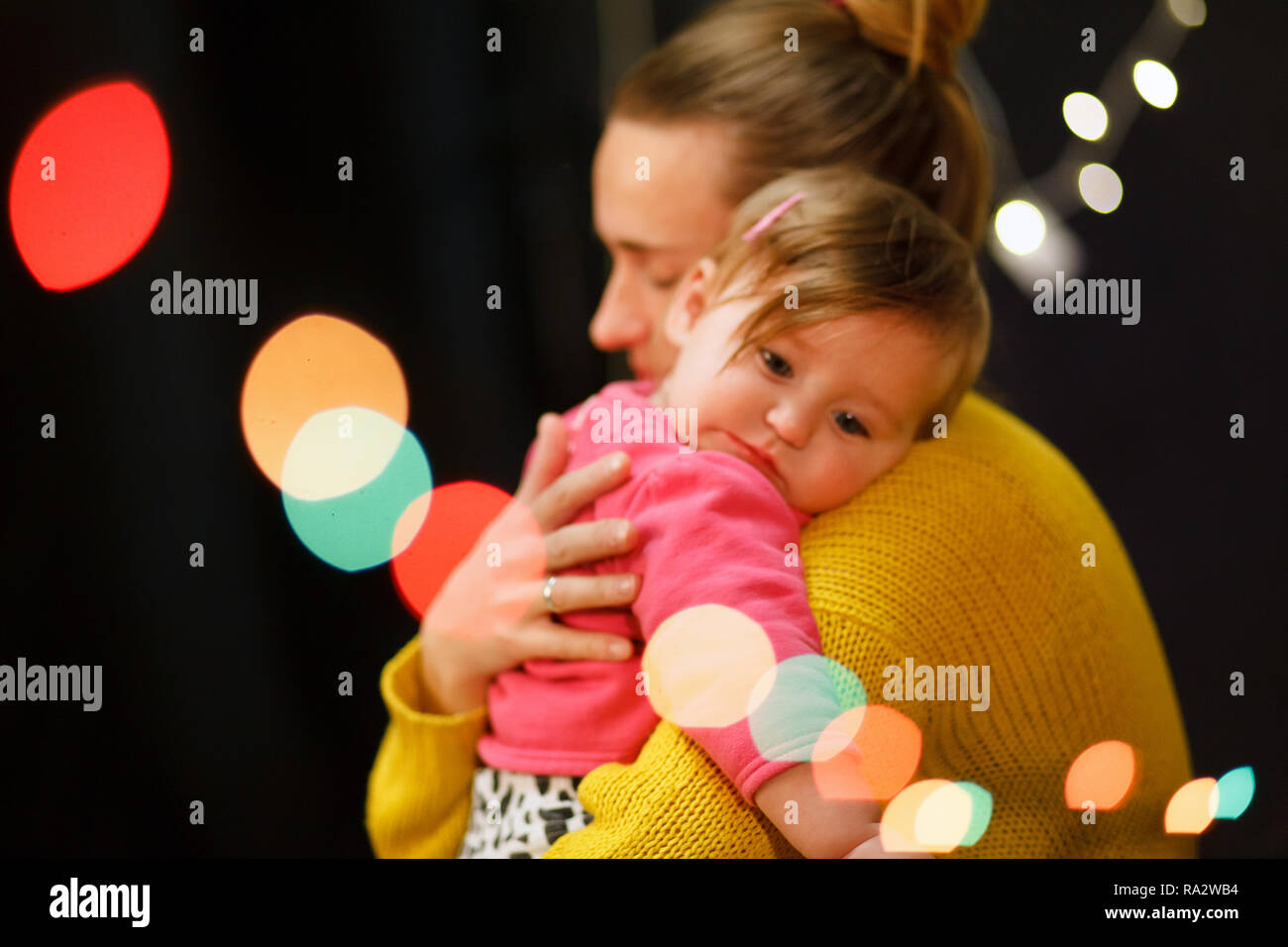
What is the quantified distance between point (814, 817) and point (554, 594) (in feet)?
0.98

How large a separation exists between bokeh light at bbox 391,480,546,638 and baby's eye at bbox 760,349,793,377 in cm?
26

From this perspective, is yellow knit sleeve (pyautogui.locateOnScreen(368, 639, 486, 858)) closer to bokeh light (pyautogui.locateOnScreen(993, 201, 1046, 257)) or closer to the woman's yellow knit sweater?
the woman's yellow knit sweater

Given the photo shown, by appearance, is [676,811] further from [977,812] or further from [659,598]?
[977,812]

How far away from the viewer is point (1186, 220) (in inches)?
51.6

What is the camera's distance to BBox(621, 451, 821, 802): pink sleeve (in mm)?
710

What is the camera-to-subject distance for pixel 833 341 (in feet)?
2.69

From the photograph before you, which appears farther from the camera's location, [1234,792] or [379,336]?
[379,336]

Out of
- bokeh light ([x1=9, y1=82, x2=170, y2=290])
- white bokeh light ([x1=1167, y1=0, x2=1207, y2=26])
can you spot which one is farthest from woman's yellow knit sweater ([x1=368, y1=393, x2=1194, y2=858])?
bokeh light ([x1=9, y1=82, x2=170, y2=290])

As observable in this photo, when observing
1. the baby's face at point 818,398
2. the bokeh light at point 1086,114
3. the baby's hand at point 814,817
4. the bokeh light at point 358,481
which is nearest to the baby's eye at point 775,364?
the baby's face at point 818,398

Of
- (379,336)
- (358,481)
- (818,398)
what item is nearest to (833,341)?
(818,398)
